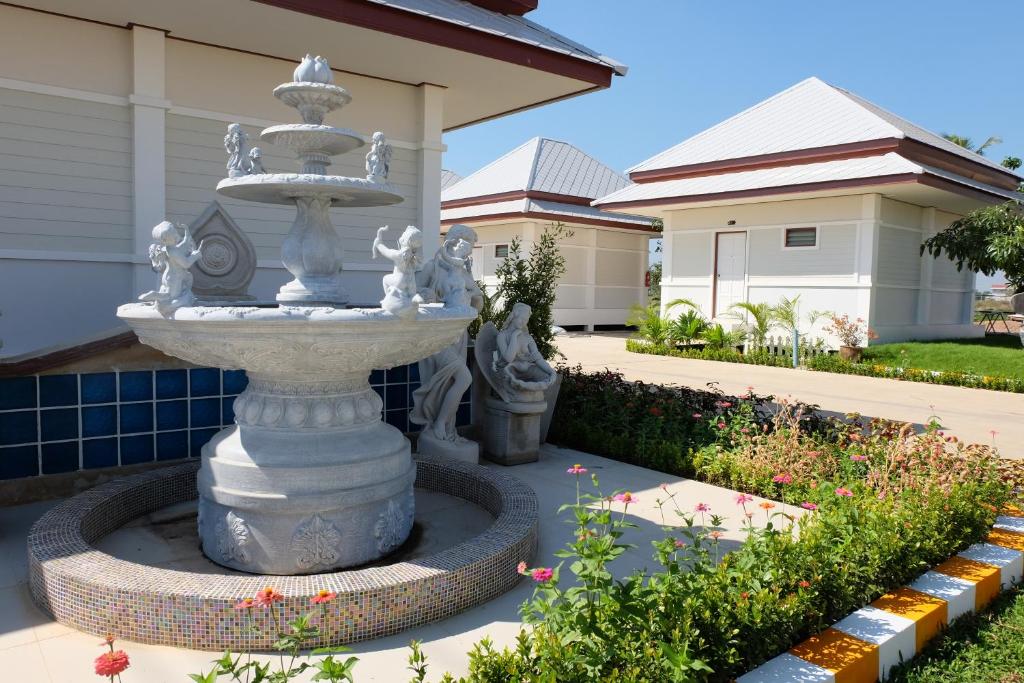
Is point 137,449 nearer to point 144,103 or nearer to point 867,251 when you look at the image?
point 144,103

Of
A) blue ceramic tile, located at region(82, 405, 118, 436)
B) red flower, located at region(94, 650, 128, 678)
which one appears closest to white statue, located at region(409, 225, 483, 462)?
blue ceramic tile, located at region(82, 405, 118, 436)

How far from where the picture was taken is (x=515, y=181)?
22.4 metres

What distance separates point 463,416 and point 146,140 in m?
4.27

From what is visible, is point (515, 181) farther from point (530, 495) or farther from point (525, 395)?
point (530, 495)

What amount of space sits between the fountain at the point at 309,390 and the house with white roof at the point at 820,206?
12.8 metres

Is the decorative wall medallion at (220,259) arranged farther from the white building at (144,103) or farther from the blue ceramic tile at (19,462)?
the blue ceramic tile at (19,462)

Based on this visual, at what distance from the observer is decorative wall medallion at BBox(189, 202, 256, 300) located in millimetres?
6121

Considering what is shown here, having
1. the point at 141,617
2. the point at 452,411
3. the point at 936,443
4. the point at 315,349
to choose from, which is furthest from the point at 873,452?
the point at 141,617

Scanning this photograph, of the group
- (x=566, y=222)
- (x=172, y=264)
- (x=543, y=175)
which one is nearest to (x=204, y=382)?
(x=172, y=264)

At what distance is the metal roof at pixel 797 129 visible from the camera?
16.2 meters

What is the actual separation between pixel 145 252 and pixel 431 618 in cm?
565

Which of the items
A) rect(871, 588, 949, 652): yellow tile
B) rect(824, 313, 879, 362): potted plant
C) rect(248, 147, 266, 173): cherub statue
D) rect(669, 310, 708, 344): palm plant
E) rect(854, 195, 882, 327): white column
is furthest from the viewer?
rect(669, 310, 708, 344): palm plant

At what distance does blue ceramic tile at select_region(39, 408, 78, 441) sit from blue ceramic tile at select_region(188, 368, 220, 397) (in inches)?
32.1

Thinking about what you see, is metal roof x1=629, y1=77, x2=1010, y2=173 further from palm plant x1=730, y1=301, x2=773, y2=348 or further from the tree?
palm plant x1=730, y1=301, x2=773, y2=348
